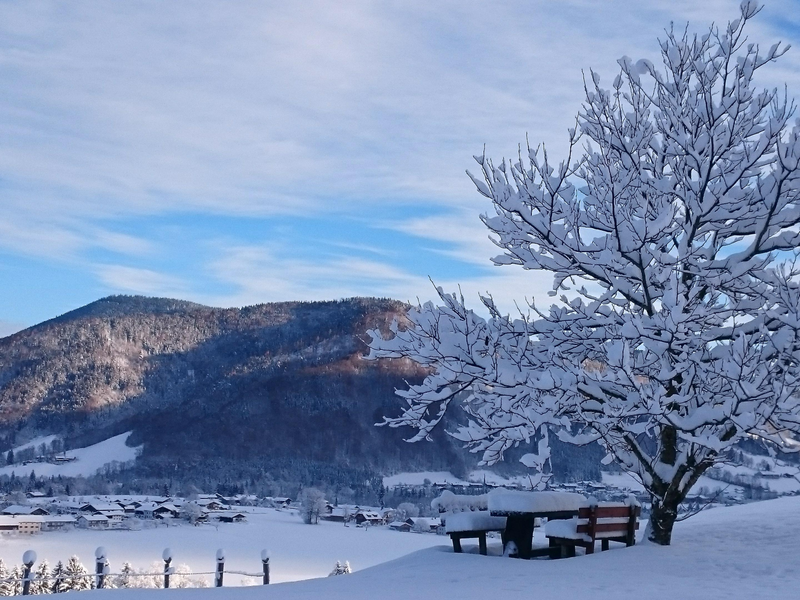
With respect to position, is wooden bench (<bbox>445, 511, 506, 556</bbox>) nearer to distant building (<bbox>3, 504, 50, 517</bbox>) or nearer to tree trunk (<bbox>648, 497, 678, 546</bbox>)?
tree trunk (<bbox>648, 497, 678, 546</bbox>)

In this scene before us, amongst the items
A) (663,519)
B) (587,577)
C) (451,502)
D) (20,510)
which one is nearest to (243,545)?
(20,510)

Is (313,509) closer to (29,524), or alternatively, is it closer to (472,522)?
(29,524)

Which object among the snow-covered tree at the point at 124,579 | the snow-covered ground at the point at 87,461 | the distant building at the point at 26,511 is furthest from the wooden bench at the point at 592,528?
the snow-covered ground at the point at 87,461

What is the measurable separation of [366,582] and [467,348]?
126 inches

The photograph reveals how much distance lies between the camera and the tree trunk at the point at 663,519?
11.2m

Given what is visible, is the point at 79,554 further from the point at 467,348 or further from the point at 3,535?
the point at 467,348

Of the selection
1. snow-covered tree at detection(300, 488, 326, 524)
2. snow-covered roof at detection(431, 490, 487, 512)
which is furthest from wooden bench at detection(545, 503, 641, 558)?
snow-covered tree at detection(300, 488, 326, 524)

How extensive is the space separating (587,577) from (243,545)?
218 ft

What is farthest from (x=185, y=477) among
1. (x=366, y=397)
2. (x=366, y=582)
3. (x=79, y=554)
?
(x=366, y=582)

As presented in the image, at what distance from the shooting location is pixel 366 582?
9.52 meters

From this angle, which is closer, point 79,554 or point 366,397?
point 79,554

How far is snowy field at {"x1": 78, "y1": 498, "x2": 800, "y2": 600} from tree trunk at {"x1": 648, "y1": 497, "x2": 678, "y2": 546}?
0.80ft

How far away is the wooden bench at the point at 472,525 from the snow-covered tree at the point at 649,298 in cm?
109

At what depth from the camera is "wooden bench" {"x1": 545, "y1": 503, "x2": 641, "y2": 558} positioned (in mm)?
10664
